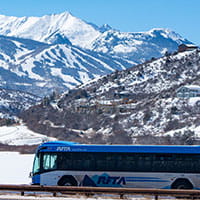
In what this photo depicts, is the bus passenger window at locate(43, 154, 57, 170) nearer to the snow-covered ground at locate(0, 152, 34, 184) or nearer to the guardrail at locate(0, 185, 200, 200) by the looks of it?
the guardrail at locate(0, 185, 200, 200)

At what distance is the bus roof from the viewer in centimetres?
3203

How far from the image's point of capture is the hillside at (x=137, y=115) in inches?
4892

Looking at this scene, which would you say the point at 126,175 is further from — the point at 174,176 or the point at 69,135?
the point at 69,135

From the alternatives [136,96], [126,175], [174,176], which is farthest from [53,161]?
[136,96]

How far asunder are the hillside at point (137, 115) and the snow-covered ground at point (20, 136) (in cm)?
397

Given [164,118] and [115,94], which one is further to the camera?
[115,94]

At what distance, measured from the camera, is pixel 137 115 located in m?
148

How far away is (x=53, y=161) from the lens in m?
34.1

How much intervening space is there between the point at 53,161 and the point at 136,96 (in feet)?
499

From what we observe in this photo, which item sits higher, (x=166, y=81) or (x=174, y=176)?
(x=166, y=81)

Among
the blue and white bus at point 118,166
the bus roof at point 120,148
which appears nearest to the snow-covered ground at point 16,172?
the blue and white bus at point 118,166

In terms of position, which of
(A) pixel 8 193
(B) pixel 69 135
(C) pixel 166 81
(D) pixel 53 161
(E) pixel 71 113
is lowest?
(A) pixel 8 193

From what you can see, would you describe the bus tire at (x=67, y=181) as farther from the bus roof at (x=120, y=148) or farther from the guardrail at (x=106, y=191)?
the guardrail at (x=106, y=191)

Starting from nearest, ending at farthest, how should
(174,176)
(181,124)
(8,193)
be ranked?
(8,193) → (174,176) → (181,124)
